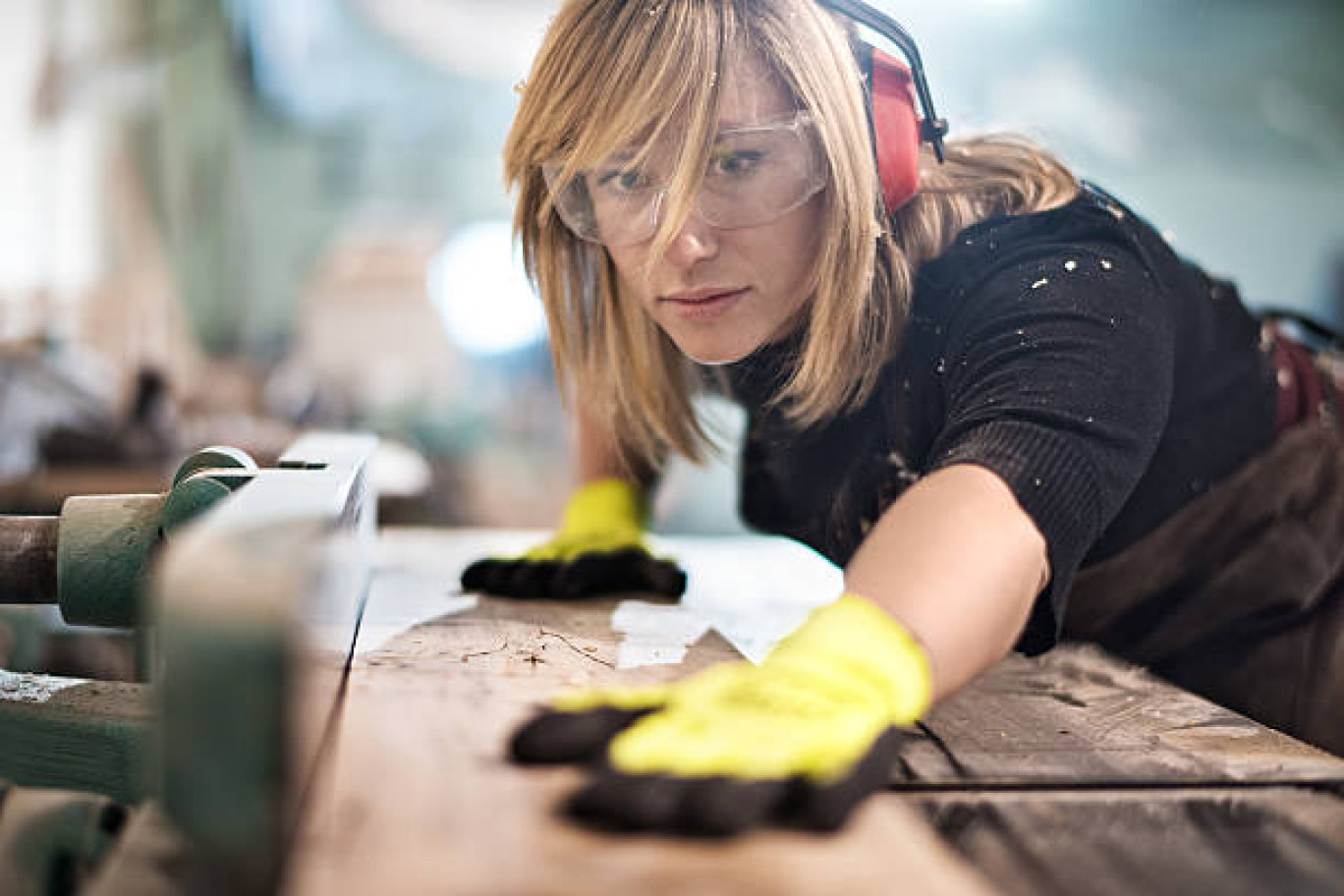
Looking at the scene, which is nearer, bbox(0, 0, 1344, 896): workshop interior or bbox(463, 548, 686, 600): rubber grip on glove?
bbox(0, 0, 1344, 896): workshop interior

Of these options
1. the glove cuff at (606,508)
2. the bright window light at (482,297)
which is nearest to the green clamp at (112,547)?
the glove cuff at (606,508)

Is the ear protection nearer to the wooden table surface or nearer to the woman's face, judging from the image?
the woman's face

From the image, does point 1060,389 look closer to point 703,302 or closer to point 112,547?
point 703,302

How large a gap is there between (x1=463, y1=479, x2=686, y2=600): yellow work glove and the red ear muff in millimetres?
573

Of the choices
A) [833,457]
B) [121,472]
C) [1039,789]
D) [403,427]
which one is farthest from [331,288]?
[1039,789]

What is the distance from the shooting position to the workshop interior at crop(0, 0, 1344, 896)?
1.97 feet

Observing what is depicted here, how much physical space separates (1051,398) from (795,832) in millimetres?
467

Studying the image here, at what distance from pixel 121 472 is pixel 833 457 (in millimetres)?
2401

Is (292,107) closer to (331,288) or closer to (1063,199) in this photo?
(331,288)

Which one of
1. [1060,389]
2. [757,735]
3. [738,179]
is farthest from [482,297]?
[757,735]

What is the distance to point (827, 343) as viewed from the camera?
113 centimetres

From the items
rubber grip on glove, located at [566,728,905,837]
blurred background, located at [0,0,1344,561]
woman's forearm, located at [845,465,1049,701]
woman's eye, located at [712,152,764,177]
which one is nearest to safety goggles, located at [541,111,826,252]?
woman's eye, located at [712,152,764,177]

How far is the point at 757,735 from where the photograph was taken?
2.11 ft

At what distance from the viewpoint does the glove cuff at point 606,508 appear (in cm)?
158
